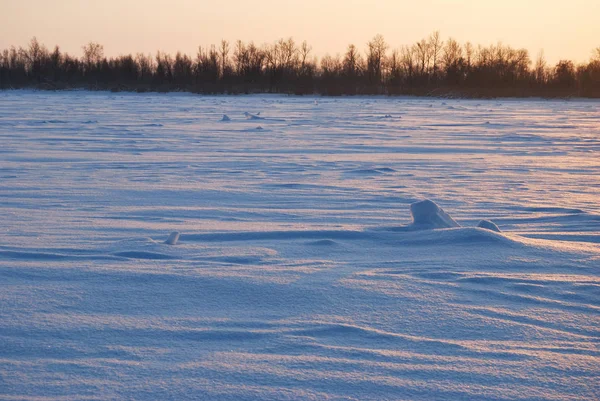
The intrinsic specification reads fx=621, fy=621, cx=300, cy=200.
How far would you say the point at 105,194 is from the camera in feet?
12.5

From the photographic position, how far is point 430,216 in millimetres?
2828

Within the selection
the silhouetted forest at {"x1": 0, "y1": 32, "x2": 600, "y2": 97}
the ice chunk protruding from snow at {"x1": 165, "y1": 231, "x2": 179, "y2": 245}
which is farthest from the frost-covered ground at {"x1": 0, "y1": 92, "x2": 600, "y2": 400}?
the silhouetted forest at {"x1": 0, "y1": 32, "x2": 600, "y2": 97}

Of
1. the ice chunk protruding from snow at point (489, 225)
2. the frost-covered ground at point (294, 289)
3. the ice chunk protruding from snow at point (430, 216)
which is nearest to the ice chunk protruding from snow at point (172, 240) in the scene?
the frost-covered ground at point (294, 289)

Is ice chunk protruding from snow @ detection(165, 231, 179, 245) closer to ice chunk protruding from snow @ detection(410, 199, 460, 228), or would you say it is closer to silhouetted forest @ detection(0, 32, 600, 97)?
ice chunk protruding from snow @ detection(410, 199, 460, 228)

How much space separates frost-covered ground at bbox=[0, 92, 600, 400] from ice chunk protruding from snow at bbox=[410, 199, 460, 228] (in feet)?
0.24

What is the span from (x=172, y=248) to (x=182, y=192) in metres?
1.51

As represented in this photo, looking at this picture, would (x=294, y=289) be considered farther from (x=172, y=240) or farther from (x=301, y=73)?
(x=301, y=73)

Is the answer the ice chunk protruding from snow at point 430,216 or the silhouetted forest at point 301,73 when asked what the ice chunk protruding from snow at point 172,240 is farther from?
the silhouetted forest at point 301,73

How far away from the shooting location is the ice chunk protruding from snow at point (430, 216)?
280 centimetres

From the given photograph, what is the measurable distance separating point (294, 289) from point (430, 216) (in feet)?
3.51

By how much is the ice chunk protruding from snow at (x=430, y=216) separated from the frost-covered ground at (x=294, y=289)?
7 cm

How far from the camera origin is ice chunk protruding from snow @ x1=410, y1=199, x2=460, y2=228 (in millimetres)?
2797

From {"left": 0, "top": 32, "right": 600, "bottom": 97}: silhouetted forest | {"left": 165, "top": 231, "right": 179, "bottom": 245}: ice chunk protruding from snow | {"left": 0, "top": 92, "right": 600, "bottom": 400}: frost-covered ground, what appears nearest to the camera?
{"left": 0, "top": 92, "right": 600, "bottom": 400}: frost-covered ground

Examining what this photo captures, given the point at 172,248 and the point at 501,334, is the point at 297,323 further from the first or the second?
the point at 172,248
